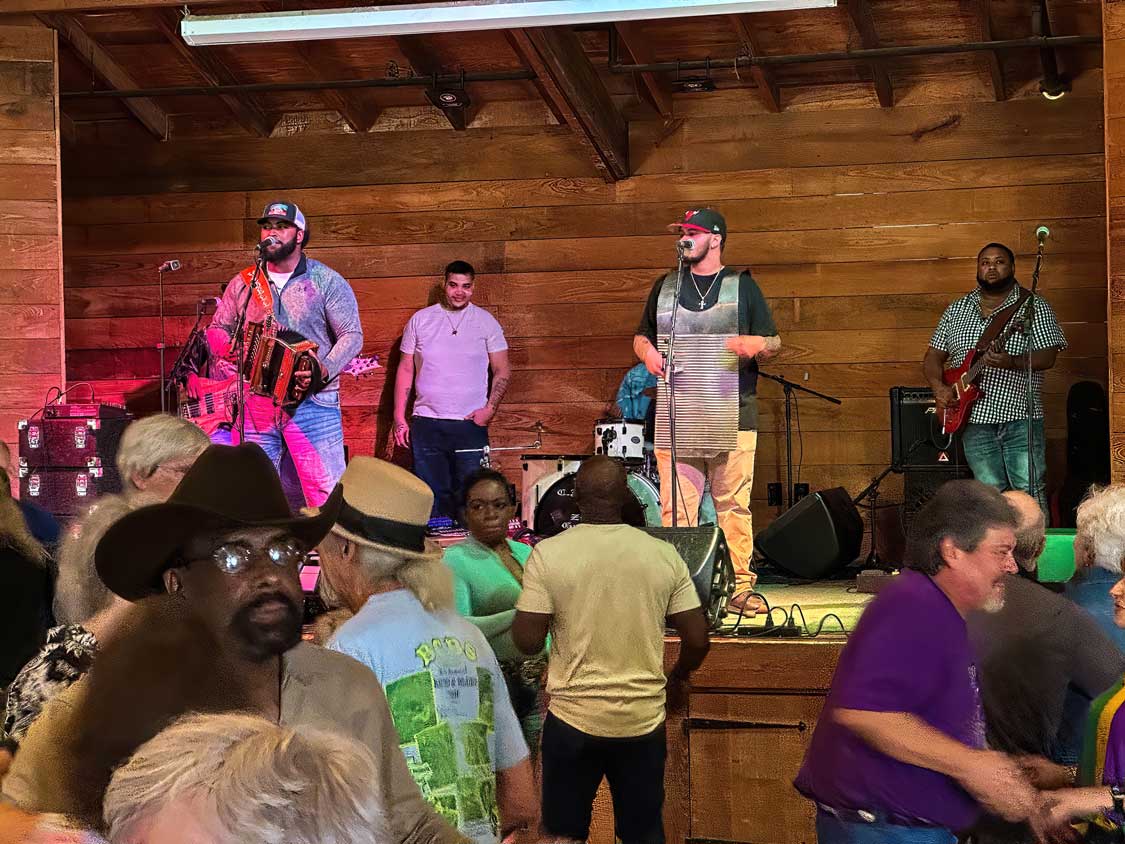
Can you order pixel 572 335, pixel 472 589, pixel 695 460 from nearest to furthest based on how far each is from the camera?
pixel 472 589
pixel 695 460
pixel 572 335

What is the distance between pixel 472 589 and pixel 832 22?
221 inches

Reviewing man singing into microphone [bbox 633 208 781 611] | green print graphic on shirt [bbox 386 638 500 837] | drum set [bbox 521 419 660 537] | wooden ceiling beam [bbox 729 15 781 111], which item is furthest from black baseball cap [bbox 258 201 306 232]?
green print graphic on shirt [bbox 386 638 500 837]

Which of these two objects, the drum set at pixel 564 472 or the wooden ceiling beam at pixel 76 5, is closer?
the wooden ceiling beam at pixel 76 5

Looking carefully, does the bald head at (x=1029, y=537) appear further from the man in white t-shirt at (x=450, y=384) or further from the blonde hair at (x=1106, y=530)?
the man in white t-shirt at (x=450, y=384)

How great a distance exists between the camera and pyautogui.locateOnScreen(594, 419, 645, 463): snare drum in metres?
8.68

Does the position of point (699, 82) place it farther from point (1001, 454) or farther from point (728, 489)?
point (728, 489)

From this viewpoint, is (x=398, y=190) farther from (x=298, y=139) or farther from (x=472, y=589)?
(x=472, y=589)

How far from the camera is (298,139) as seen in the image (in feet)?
35.0

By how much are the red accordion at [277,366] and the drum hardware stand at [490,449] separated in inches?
71.8

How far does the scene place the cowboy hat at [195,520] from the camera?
2.16 m

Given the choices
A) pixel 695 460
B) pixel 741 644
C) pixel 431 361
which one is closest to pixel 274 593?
pixel 741 644

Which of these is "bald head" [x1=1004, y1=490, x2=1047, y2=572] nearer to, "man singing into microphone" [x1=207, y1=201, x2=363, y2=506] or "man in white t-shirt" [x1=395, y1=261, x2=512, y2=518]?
"man singing into microphone" [x1=207, y1=201, x2=363, y2=506]

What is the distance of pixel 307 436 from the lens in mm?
7055

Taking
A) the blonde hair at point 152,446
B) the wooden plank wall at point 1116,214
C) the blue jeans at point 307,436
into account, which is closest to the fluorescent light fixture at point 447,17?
the wooden plank wall at point 1116,214
